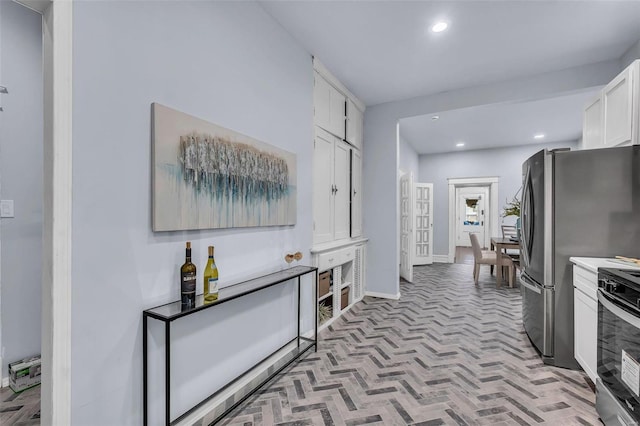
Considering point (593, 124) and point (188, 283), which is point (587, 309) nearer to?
point (593, 124)

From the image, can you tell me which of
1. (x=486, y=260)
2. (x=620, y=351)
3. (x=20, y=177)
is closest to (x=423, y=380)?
(x=620, y=351)

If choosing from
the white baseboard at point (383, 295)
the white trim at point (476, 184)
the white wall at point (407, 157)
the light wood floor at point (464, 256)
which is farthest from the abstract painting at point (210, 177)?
the light wood floor at point (464, 256)

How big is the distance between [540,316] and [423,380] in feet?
4.07

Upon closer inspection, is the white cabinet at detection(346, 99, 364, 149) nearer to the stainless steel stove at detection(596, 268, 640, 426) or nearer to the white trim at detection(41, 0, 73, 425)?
the stainless steel stove at detection(596, 268, 640, 426)

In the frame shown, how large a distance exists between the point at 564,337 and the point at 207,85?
3339 millimetres

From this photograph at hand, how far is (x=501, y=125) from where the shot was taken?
5527 mm

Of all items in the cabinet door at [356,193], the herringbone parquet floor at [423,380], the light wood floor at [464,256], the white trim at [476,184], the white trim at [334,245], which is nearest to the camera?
the herringbone parquet floor at [423,380]

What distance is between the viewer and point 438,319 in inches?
141

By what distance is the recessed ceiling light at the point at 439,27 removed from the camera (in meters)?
2.58

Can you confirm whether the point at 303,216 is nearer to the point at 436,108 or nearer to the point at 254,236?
the point at 254,236

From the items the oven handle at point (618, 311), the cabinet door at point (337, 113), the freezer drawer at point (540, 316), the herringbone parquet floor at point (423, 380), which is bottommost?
the herringbone parquet floor at point (423, 380)

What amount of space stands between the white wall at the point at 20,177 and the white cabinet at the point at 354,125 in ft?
10.0

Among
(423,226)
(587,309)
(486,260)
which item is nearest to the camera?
(587,309)

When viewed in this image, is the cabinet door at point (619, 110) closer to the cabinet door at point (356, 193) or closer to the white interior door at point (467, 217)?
the cabinet door at point (356, 193)
